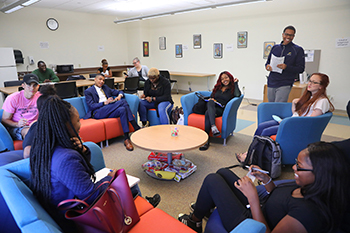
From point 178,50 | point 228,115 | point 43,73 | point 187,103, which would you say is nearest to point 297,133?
point 228,115

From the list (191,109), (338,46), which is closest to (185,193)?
(191,109)

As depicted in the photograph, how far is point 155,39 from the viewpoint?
29.6 feet

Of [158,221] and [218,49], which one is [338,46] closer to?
[218,49]

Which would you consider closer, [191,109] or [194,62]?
[191,109]

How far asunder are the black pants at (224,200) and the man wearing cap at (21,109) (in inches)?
97.0

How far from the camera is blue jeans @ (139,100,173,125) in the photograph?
4.25 meters

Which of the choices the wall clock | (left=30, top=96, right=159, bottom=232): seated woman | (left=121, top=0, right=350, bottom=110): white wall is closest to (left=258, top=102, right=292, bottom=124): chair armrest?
(left=30, top=96, right=159, bottom=232): seated woman

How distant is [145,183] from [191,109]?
70.4 inches

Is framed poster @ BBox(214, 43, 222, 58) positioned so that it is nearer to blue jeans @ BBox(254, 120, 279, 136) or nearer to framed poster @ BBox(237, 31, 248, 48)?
framed poster @ BBox(237, 31, 248, 48)

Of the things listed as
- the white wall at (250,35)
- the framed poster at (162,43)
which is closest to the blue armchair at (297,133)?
the white wall at (250,35)

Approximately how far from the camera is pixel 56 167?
1178mm

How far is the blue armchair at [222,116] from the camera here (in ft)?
11.9

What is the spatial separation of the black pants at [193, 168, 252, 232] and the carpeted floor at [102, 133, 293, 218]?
65 cm

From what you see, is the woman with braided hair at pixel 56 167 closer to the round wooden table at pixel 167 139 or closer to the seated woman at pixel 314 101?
the round wooden table at pixel 167 139
